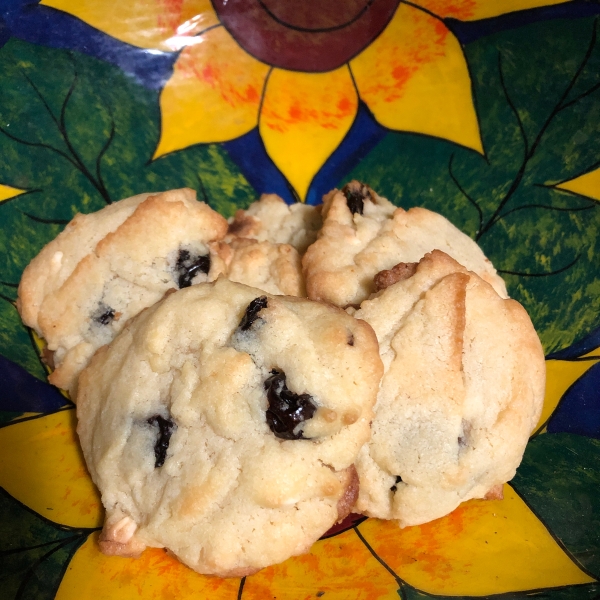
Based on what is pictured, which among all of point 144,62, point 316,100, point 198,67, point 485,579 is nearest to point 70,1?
point 144,62

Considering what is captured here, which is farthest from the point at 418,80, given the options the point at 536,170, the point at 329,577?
the point at 329,577

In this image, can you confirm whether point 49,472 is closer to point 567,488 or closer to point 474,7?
point 567,488

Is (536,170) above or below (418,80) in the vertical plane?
below

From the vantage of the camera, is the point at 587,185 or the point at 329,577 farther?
the point at 587,185

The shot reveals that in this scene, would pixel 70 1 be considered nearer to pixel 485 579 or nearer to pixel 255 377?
pixel 255 377

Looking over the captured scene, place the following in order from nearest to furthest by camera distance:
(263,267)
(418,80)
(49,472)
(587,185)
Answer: (49,472) < (263,267) < (587,185) < (418,80)
